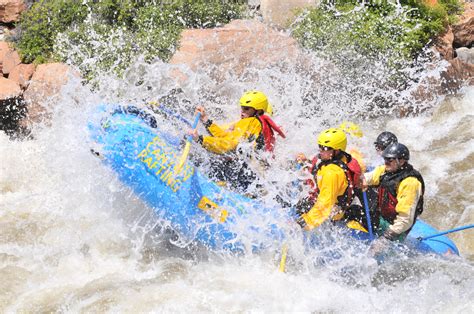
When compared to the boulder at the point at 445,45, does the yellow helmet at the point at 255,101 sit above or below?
above

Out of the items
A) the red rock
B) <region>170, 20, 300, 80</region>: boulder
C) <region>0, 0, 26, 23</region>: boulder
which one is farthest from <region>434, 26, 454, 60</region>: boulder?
<region>0, 0, 26, 23</region>: boulder

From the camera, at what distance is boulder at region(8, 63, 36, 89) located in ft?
28.9

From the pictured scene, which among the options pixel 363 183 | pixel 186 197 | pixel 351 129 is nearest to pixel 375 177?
pixel 363 183

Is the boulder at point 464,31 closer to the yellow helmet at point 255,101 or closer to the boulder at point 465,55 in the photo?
the boulder at point 465,55

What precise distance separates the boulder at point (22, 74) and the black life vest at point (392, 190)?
573 centimetres

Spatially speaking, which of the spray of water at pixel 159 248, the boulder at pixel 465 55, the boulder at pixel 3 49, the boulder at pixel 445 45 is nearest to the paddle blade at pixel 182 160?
the spray of water at pixel 159 248

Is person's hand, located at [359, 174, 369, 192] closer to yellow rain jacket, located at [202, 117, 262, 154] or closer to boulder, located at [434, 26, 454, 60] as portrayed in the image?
yellow rain jacket, located at [202, 117, 262, 154]

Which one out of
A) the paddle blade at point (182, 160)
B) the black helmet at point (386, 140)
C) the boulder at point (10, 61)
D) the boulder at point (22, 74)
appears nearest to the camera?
the paddle blade at point (182, 160)

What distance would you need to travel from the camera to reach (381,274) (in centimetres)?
551

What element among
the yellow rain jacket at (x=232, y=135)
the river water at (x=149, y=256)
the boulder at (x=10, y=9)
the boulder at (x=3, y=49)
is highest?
the boulder at (x=10, y=9)

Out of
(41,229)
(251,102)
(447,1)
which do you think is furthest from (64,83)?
(447,1)

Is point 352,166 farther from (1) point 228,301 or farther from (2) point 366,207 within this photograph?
(1) point 228,301

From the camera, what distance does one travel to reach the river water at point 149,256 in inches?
205

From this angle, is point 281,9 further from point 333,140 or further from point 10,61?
point 333,140
